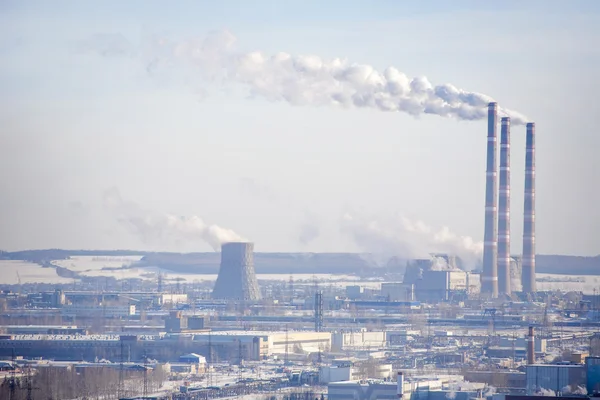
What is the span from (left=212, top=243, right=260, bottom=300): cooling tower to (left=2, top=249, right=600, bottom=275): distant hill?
948 inches

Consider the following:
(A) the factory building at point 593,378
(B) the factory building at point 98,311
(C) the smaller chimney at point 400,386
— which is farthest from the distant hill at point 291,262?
(A) the factory building at point 593,378

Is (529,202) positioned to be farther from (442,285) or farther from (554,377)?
(554,377)

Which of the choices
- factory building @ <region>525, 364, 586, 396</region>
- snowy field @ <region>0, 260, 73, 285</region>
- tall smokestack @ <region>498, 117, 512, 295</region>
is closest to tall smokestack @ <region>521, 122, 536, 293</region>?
tall smokestack @ <region>498, 117, 512, 295</region>

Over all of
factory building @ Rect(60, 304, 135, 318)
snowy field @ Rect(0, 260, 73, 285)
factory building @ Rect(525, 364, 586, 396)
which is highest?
snowy field @ Rect(0, 260, 73, 285)

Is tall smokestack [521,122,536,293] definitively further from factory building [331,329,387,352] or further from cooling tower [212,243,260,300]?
factory building [331,329,387,352]

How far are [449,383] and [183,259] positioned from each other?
212ft

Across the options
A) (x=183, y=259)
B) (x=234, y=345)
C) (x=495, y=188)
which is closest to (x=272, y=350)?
(x=234, y=345)

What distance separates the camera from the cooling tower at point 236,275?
204ft

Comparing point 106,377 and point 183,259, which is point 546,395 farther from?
point 183,259

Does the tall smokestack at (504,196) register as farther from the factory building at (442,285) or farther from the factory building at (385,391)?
the factory building at (385,391)

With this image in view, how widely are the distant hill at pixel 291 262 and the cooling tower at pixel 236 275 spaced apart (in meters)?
24.1

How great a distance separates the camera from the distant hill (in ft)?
294

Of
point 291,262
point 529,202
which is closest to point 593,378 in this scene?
point 529,202

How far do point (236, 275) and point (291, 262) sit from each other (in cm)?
3120
